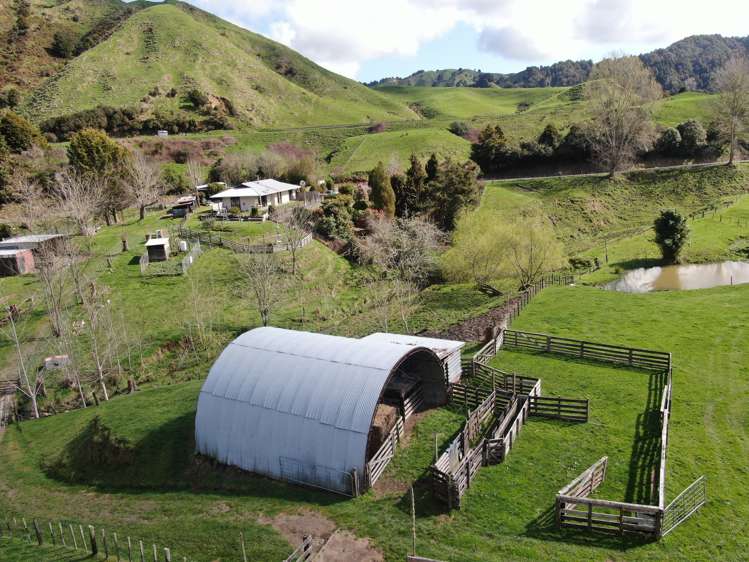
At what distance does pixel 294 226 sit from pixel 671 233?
37160mm

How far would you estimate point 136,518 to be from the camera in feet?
61.1

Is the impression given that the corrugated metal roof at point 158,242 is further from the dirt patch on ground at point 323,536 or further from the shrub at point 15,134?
the shrub at point 15,134

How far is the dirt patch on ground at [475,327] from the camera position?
34.4 meters

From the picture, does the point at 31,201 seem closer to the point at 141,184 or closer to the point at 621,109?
the point at 141,184

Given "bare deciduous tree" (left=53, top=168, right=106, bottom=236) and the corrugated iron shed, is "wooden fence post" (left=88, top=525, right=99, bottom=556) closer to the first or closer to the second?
the corrugated iron shed

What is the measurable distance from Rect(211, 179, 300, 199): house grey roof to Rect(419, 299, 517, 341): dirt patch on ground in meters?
37.0

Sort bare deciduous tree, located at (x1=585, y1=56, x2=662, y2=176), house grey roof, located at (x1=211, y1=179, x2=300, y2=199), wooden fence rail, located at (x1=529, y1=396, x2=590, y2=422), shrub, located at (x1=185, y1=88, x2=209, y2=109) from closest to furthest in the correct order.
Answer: wooden fence rail, located at (x1=529, y1=396, x2=590, y2=422)
house grey roof, located at (x1=211, y1=179, x2=300, y2=199)
bare deciduous tree, located at (x1=585, y1=56, x2=662, y2=176)
shrub, located at (x1=185, y1=88, x2=209, y2=109)

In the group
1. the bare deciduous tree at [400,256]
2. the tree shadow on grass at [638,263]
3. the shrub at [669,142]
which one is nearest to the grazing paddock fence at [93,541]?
the bare deciduous tree at [400,256]

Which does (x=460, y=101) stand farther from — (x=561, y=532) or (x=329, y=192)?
(x=561, y=532)

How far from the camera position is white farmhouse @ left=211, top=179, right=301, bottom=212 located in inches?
2532

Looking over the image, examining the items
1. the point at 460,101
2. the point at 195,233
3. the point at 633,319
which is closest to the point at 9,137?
the point at 195,233

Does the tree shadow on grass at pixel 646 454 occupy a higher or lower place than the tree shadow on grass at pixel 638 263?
lower

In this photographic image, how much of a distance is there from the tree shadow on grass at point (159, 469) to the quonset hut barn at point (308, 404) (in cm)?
51

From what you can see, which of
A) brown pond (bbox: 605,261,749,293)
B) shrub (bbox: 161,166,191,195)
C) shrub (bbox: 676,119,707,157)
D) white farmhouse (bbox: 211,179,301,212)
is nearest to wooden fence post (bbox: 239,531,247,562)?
brown pond (bbox: 605,261,749,293)
